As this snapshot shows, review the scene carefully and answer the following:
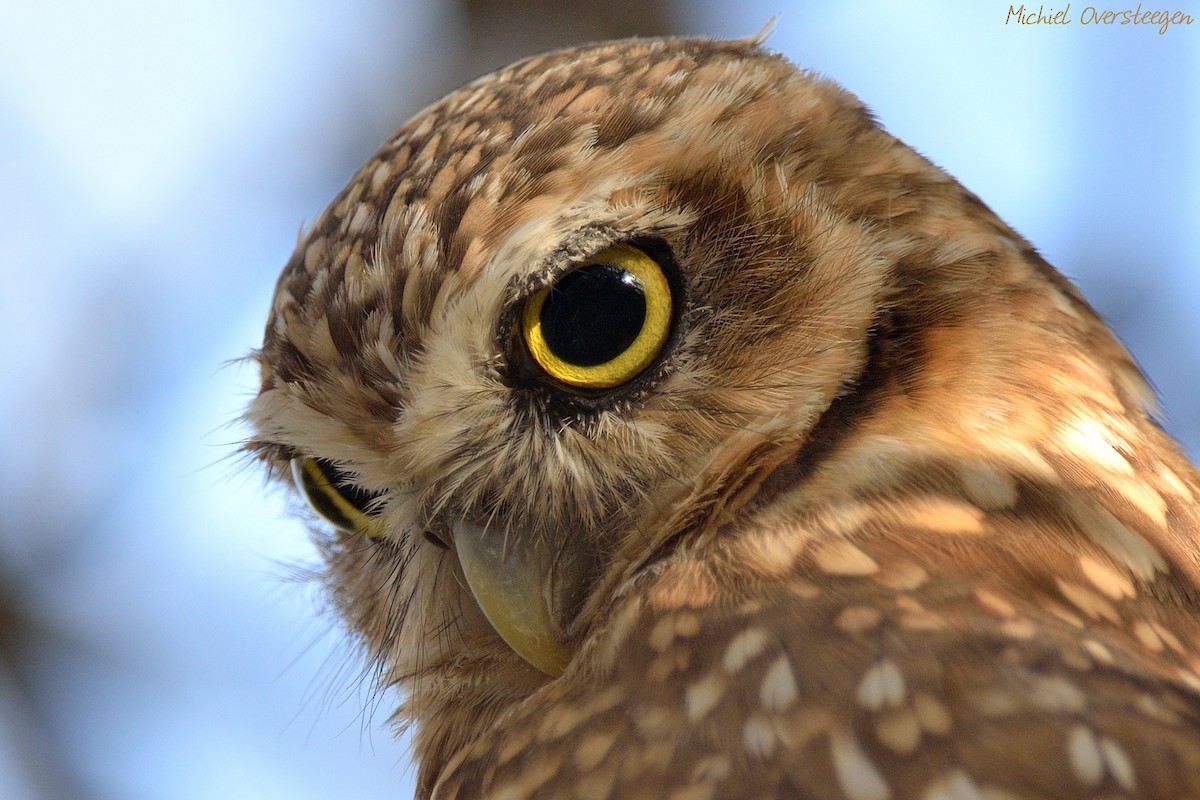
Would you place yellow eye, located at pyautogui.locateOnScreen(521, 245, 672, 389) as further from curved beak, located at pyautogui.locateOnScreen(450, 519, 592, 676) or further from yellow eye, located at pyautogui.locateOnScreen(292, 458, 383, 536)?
yellow eye, located at pyautogui.locateOnScreen(292, 458, 383, 536)

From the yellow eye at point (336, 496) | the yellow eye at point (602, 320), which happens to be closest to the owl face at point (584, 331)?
the yellow eye at point (602, 320)

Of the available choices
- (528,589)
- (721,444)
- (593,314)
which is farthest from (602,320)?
(528,589)

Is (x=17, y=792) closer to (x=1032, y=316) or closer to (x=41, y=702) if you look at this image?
(x=41, y=702)

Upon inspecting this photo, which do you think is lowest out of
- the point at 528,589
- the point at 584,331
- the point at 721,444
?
the point at 528,589

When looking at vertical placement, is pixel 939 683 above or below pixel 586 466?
below

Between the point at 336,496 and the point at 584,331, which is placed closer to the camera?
the point at 584,331

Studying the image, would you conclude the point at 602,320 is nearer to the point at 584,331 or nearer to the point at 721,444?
the point at 584,331

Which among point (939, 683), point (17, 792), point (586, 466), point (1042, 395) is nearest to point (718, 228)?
point (586, 466)
